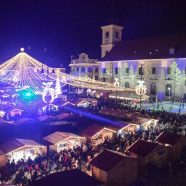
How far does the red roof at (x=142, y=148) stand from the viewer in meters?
17.7

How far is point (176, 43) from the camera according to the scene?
4269cm

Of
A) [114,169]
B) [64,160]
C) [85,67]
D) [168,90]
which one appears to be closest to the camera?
[114,169]

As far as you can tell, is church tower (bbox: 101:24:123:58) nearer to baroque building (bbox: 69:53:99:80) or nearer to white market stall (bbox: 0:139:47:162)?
baroque building (bbox: 69:53:99:80)

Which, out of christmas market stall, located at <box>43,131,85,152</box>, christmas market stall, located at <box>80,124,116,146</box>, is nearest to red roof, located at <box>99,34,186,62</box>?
christmas market stall, located at <box>80,124,116,146</box>

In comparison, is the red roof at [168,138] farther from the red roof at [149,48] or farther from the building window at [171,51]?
the building window at [171,51]

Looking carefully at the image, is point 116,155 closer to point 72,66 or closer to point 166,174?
point 166,174

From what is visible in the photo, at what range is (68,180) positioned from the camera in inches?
527

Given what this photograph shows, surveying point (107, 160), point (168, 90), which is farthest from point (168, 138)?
point (168, 90)

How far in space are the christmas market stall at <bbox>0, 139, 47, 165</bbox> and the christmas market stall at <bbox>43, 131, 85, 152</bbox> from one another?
31.2 inches

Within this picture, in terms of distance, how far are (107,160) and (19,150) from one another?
593 cm

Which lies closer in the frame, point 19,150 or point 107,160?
point 107,160

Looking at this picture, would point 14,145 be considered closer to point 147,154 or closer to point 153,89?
point 147,154

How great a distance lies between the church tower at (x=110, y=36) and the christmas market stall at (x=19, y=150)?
35271 mm

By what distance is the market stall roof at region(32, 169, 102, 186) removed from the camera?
13.2 m
